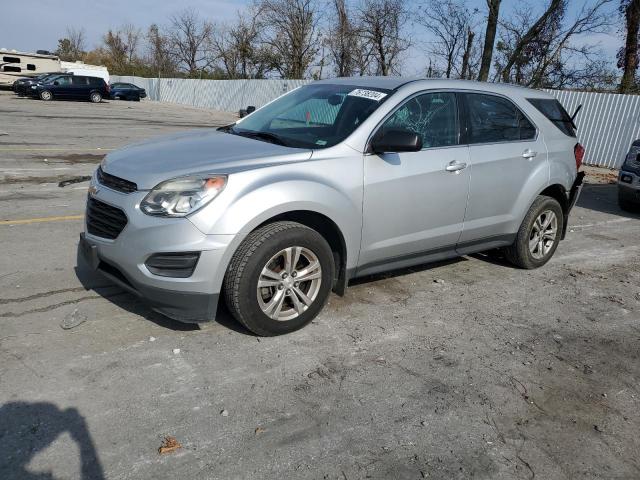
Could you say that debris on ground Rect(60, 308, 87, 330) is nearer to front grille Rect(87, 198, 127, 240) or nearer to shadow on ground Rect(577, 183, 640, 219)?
front grille Rect(87, 198, 127, 240)

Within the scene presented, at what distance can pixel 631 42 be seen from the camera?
70.8 feet

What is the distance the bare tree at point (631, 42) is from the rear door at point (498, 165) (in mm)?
19113

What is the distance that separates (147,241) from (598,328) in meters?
3.58

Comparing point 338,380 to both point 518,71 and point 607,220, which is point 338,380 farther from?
point 518,71

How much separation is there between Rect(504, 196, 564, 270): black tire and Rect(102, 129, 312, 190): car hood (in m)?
2.64

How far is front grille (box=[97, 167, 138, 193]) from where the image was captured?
3.50 metres

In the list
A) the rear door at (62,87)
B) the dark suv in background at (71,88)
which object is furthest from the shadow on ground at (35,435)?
the rear door at (62,87)

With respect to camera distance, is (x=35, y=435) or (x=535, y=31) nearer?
(x=35, y=435)

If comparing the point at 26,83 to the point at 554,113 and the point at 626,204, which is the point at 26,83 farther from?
the point at 554,113

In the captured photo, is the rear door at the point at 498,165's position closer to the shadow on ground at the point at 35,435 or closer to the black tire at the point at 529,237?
the black tire at the point at 529,237

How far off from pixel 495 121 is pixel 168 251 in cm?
326

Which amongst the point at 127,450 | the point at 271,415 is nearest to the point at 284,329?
the point at 271,415

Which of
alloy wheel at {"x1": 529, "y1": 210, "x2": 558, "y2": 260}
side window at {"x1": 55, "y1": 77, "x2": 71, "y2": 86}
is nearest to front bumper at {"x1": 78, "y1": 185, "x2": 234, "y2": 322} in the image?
alloy wheel at {"x1": 529, "y1": 210, "x2": 558, "y2": 260}

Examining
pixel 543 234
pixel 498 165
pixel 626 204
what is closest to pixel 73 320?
pixel 498 165
